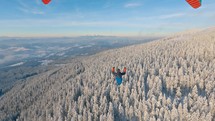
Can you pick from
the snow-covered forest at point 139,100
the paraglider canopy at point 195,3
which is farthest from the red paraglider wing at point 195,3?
the snow-covered forest at point 139,100

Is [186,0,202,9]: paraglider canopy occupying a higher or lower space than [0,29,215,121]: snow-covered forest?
higher

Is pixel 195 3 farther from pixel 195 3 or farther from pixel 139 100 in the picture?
pixel 139 100

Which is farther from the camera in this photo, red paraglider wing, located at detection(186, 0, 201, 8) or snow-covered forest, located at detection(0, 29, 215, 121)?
snow-covered forest, located at detection(0, 29, 215, 121)

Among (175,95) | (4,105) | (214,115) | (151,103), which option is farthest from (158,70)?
(4,105)

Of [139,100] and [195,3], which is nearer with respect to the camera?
[195,3]

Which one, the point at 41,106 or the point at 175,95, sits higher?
the point at 175,95

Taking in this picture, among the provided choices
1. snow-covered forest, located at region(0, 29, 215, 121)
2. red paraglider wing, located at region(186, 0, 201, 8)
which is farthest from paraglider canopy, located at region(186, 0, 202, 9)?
snow-covered forest, located at region(0, 29, 215, 121)

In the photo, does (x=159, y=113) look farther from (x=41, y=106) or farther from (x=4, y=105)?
(x=4, y=105)

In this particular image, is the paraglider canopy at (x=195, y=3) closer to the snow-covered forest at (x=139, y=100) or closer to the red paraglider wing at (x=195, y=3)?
the red paraglider wing at (x=195, y=3)

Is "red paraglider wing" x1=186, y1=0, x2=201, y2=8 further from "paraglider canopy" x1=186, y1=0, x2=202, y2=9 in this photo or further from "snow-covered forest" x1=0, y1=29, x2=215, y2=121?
"snow-covered forest" x1=0, y1=29, x2=215, y2=121

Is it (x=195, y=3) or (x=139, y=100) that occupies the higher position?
(x=195, y=3)

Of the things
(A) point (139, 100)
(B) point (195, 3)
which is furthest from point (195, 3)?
(A) point (139, 100)
